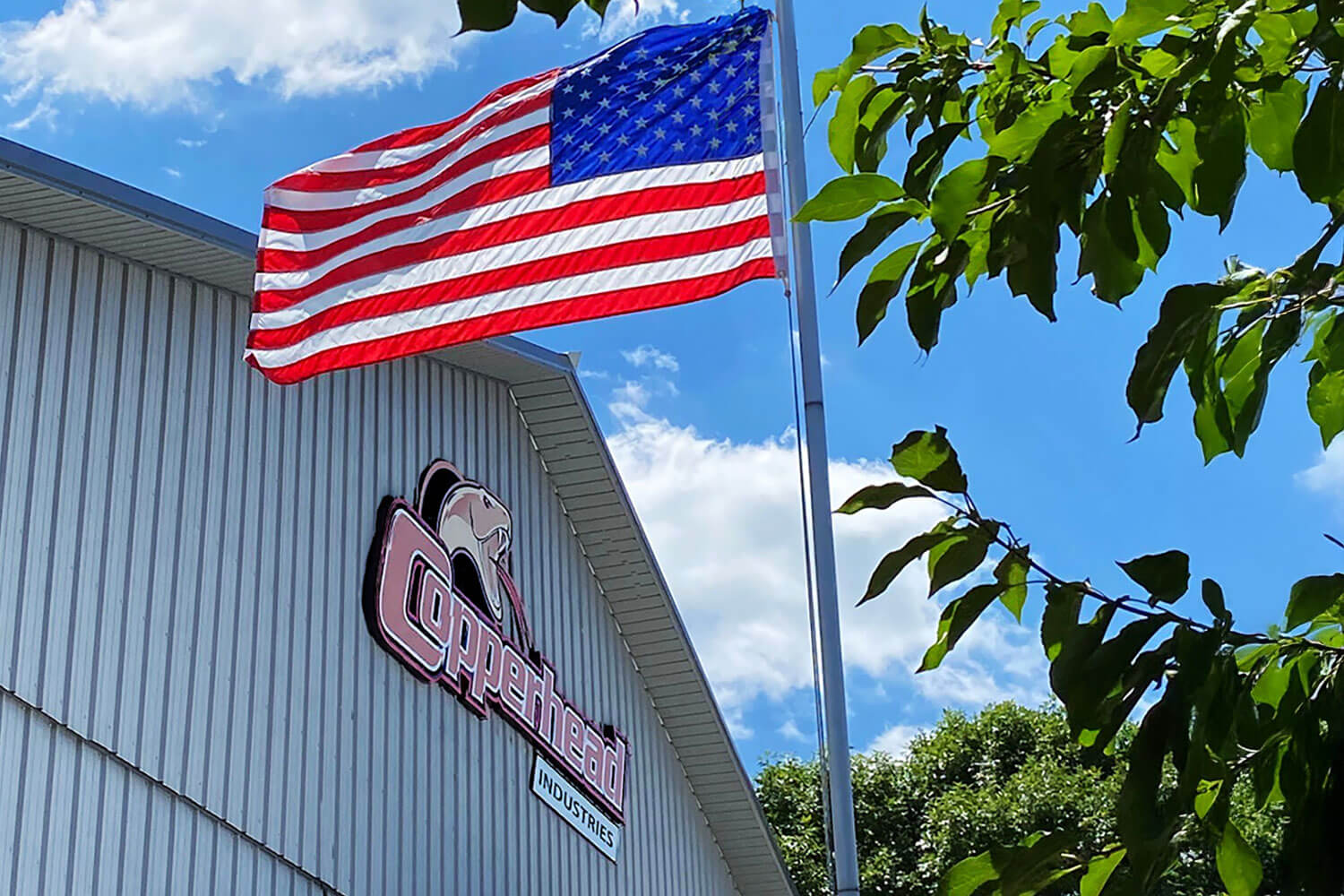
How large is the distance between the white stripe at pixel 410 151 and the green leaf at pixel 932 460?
24.8ft

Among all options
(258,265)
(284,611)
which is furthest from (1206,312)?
(284,611)

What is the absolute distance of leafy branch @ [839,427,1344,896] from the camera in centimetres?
174

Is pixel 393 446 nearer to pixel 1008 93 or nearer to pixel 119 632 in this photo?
pixel 119 632

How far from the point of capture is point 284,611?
31.6 feet

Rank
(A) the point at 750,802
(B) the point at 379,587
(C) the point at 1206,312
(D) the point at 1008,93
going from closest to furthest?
(C) the point at 1206,312
(D) the point at 1008,93
(B) the point at 379,587
(A) the point at 750,802

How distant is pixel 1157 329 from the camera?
184 centimetres

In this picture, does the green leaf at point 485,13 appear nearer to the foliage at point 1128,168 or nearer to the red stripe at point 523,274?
the foliage at point 1128,168

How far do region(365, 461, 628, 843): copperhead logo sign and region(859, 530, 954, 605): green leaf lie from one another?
347 inches

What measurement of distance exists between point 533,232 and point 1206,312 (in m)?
6.94

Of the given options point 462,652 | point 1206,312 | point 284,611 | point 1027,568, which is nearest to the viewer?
point 1206,312

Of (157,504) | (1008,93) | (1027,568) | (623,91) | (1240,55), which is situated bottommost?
(1027,568)

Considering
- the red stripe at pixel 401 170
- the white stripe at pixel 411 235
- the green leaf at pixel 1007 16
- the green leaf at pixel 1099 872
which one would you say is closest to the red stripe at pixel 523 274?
the white stripe at pixel 411 235

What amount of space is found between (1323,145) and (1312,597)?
52cm

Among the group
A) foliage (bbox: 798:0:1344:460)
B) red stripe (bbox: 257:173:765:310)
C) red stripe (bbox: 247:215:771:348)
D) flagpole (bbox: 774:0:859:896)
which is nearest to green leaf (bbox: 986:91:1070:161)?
foliage (bbox: 798:0:1344:460)
